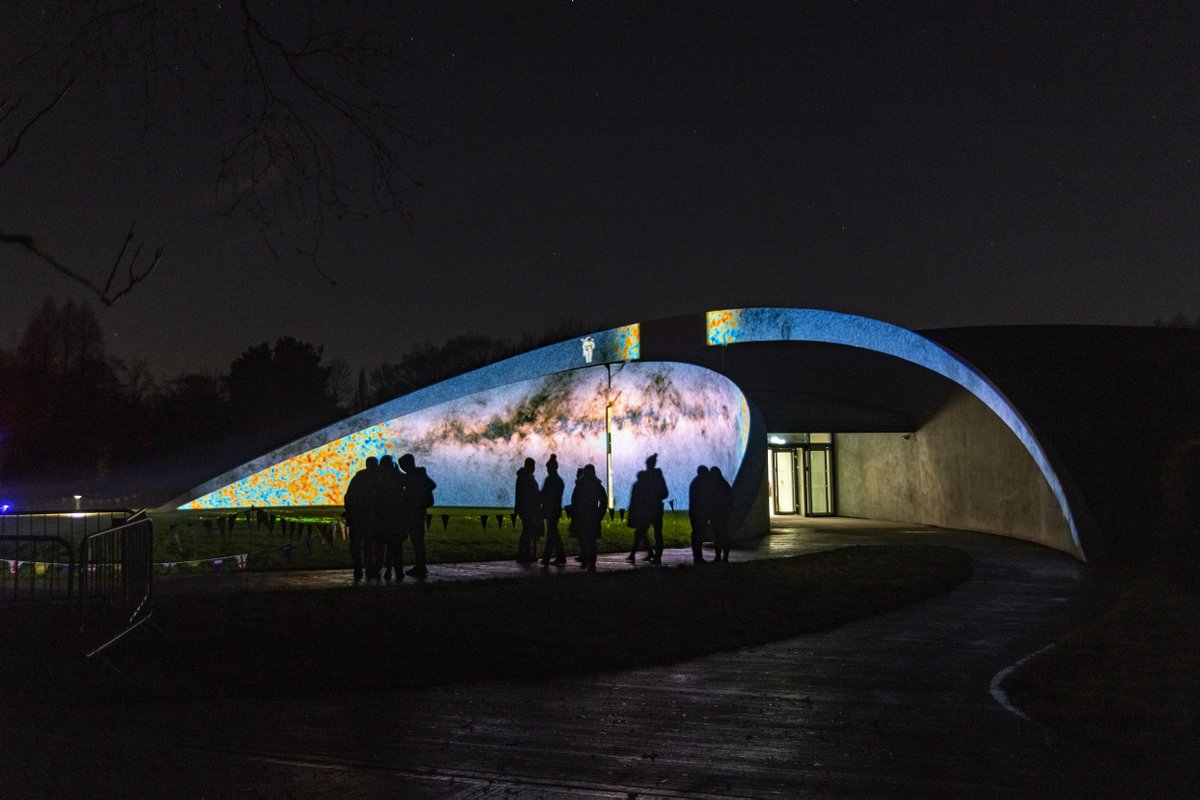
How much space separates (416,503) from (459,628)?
4.56 meters

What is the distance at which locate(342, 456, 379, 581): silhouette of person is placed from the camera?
1248 centimetres

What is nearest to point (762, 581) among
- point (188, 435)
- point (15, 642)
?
→ point (15, 642)

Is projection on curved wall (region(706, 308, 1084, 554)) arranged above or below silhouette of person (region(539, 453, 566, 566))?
above

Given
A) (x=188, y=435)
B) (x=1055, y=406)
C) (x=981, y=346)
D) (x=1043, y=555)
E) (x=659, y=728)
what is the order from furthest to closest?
(x=188, y=435)
(x=981, y=346)
(x=1055, y=406)
(x=1043, y=555)
(x=659, y=728)

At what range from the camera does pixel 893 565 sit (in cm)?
1443

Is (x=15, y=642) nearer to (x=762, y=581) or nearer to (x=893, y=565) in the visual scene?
(x=762, y=581)

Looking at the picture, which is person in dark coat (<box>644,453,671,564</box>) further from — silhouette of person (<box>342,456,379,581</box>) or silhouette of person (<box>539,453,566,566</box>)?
silhouette of person (<box>342,456,379,581</box>)

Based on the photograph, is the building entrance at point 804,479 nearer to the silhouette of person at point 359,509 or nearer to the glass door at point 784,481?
A: the glass door at point 784,481

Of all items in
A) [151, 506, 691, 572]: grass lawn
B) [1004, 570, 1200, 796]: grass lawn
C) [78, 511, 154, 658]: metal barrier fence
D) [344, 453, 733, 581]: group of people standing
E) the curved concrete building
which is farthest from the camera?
the curved concrete building

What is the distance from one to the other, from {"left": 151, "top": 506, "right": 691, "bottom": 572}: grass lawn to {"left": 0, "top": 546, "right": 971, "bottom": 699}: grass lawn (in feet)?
13.2

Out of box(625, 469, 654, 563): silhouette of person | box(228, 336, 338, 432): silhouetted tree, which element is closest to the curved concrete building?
box(625, 469, 654, 563): silhouette of person

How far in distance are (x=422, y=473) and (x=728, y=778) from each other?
9.36 metres

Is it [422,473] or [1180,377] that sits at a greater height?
[1180,377]

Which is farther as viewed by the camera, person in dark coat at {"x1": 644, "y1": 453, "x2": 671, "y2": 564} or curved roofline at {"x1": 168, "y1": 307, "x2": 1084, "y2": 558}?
curved roofline at {"x1": 168, "y1": 307, "x2": 1084, "y2": 558}
